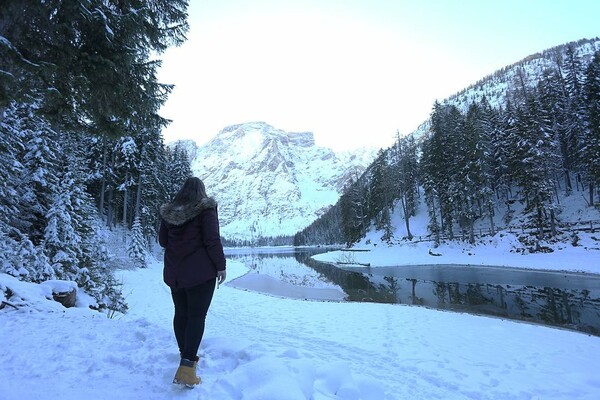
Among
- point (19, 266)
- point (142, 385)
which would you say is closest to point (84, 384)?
point (142, 385)

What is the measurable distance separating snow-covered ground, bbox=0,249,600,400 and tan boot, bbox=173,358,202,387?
0.06m

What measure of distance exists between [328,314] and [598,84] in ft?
124

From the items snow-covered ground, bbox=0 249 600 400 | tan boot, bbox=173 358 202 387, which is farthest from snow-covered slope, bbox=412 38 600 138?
tan boot, bbox=173 358 202 387

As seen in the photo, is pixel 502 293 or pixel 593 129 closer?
pixel 502 293

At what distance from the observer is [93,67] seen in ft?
16.8

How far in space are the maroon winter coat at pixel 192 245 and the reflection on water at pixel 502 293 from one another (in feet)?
40.5

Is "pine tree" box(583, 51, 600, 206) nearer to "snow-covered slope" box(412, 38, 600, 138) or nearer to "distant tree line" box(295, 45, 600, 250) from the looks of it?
"distant tree line" box(295, 45, 600, 250)

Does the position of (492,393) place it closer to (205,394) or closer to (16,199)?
(205,394)

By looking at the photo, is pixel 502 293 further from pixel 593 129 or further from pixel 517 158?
pixel 593 129

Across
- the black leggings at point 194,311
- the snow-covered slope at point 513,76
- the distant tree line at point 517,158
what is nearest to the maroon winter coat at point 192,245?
the black leggings at point 194,311

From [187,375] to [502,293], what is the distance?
1927 cm

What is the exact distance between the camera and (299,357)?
4.81 m

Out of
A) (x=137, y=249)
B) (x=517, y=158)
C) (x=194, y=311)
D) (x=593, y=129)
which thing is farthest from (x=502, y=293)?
(x=137, y=249)

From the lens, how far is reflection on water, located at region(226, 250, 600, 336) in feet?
42.7
